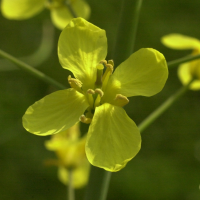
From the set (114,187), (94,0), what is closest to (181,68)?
(114,187)

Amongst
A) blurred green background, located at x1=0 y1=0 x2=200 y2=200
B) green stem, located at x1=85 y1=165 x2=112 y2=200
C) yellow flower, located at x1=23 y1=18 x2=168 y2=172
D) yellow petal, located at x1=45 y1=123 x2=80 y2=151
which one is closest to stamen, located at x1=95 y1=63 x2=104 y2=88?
yellow flower, located at x1=23 y1=18 x2=168 y2=172

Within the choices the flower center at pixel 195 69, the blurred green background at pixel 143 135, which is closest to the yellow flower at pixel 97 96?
the flower center at pixel 195 69

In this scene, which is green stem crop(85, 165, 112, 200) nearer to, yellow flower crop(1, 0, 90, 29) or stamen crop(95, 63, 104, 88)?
stamen crop(95, 63, 104, 88)

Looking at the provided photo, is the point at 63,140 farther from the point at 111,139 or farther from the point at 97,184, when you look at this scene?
the point at 111,139

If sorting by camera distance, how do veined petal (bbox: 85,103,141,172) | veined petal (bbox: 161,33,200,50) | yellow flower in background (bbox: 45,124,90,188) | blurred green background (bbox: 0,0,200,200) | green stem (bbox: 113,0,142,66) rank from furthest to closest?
blurred green background (bbox: 0,0,200,200), yellow flower in background (bbox: 45,124,90,188), veined petal (bbox: 161,33,200,50), green stem (bbox: 113,0,142,66), veined petal (bbox: 85,103,141,172)

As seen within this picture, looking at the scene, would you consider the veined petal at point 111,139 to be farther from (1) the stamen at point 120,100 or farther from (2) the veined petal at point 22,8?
(2) the veined petal at point 22,8
